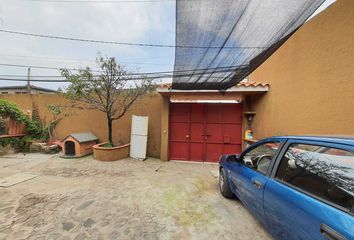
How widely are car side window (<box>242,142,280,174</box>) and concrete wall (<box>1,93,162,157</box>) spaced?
4.58 metres

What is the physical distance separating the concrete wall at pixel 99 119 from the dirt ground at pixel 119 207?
2098 mm

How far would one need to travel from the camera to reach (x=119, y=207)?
338cm

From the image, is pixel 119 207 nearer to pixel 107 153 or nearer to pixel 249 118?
pixel 107 153

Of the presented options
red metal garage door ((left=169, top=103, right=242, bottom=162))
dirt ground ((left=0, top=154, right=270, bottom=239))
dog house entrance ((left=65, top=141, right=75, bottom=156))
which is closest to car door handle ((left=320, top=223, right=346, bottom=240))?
dirt ground ((left=0, top=154, right=270, bottom=239))

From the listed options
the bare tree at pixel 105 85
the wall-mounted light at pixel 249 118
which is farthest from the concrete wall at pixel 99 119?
the wall-mounted light at pixel 249 118

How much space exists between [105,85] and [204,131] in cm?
362

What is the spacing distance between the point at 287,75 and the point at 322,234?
13.7 ft

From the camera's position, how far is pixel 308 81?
3.92 m

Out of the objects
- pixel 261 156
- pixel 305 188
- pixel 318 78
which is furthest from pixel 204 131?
pixel 305 188

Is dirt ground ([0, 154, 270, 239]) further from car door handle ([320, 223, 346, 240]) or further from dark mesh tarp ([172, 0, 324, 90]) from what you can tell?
dark mesh tarp ([172, 0, 324, 90])

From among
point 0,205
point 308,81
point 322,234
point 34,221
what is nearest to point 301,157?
point 322,234

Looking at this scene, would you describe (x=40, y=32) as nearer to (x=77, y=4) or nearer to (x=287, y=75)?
(x=77, y=4)

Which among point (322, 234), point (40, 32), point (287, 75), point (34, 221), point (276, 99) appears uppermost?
point (40, 32)

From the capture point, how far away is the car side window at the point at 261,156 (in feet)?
8.11
